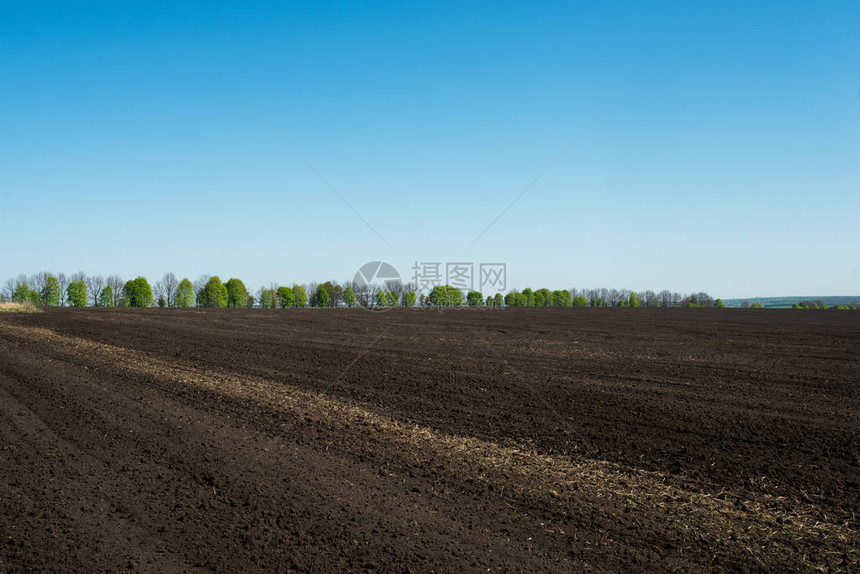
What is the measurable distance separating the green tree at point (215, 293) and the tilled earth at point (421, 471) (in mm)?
84538

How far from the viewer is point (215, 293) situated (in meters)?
92.9

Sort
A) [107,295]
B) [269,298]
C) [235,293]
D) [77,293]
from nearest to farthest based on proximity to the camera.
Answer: [77,293] < [107,295] < [235,293] < [269,298]

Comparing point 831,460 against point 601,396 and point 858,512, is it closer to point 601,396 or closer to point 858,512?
point 858,512

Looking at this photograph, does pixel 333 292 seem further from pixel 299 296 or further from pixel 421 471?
pixel 421 471

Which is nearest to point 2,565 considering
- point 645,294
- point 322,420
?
point 322,420

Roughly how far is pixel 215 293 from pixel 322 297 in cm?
2271

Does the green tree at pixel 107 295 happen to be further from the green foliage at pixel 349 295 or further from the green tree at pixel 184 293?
the green foliage at pixel 349 295

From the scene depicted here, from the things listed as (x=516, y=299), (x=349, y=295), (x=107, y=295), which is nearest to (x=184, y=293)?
(x=107, y=295)

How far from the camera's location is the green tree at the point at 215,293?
92787 mm

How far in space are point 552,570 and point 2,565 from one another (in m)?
4.24

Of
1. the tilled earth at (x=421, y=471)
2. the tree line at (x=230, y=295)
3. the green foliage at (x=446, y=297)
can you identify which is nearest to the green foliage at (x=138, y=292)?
the tree line at (x=230, y=295)

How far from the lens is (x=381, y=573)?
3893 millimetres

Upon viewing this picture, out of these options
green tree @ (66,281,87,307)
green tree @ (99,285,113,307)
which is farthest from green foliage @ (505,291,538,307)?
green tree @ (66,281,87,307)

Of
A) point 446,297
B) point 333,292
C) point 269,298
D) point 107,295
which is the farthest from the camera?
point 333,292
